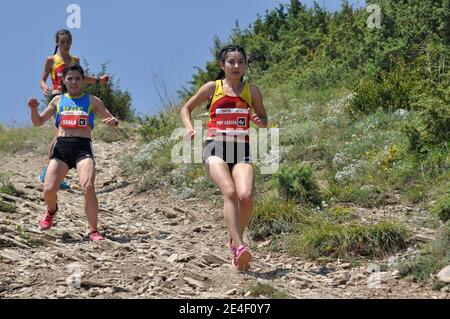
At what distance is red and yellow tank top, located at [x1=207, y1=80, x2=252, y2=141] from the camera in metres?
8.08

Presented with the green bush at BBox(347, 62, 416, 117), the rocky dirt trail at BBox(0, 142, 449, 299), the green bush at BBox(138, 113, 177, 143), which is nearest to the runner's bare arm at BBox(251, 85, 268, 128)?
the rocky dirt trail at BBox(0, 142, 449, 299)

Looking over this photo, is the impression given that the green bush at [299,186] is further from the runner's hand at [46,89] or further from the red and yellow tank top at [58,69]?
the runner's hand at [46,89]

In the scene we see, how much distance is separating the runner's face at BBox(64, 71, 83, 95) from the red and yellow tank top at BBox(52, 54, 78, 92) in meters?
2.89

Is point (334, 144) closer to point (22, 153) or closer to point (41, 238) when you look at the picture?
point (41, 238)

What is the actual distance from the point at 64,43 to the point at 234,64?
473 cm

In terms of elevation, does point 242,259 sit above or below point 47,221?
below

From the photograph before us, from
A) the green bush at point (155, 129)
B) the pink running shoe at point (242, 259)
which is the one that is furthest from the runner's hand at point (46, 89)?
the pink running shoe at point (242, 259)

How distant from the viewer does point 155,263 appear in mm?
7906

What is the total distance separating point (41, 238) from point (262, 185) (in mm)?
2991

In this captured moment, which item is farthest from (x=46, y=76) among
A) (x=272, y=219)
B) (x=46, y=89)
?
(x=272, y=219)

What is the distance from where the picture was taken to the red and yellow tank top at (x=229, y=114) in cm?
808

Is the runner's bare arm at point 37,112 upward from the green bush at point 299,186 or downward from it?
upward

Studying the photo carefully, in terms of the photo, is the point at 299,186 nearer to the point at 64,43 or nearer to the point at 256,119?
the point at 256,119

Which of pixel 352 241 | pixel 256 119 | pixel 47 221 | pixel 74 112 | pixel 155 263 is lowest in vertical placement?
pixel 155 263
